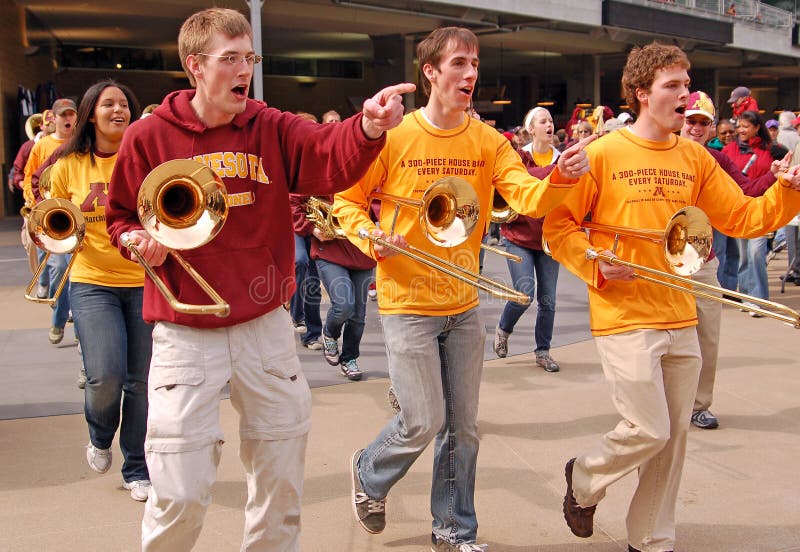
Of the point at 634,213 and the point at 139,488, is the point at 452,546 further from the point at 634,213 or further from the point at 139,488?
the point at 139,488

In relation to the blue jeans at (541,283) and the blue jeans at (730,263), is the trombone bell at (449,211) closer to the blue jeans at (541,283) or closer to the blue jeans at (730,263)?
the blue jeans at (541,283)

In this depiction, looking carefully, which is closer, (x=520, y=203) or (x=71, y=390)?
(x=520, y=203)

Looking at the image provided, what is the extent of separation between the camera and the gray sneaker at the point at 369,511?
3.94m

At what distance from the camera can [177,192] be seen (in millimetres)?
3037

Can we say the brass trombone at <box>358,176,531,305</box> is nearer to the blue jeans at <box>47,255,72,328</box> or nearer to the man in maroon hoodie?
the man in maroon hoodie

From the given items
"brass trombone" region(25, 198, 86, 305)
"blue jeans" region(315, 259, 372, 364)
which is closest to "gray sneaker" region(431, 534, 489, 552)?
"brass trombone" region(25, 198, 86, 305)

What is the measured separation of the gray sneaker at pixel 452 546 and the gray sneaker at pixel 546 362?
11.3 feet

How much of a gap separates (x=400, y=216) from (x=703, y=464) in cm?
241

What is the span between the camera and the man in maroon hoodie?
114 inches

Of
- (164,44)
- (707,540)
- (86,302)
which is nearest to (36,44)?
(164,44)

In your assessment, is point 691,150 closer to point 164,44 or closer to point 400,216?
point 400,216

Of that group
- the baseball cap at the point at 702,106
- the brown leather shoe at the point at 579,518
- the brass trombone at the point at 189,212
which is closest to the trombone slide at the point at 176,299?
the brass trombone at the point at 189,212

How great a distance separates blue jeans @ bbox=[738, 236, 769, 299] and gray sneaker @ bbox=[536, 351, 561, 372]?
3.43m

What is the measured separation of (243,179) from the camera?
309 centimetres
